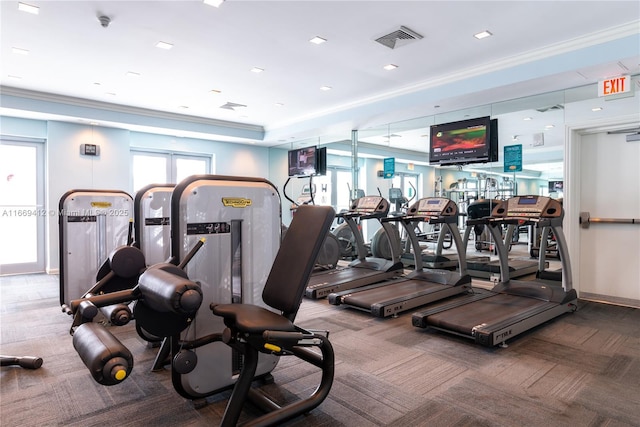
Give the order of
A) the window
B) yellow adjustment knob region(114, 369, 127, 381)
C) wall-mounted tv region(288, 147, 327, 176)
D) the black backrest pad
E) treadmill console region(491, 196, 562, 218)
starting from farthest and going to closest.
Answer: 1. the window
2. wall-mounted tv region(288, 147, 327, 176)
3. treadmill console region(491, 196, 562, 218)
4. the black backrest pad
5. yellow adjustment knob region(114, 369, 127, 381)

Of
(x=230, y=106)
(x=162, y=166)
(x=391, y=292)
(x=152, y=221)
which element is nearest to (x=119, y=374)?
(x=152, y=221)

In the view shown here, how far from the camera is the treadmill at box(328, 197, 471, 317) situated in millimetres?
4418

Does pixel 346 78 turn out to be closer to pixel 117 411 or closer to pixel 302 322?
pixel 302 322

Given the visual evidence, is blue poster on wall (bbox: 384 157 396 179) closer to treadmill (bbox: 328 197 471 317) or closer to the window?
treadmill (bbox: 328 197 471 317)

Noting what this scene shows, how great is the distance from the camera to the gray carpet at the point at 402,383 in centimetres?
226

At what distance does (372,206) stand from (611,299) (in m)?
3.26

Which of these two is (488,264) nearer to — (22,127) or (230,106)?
(230,106)

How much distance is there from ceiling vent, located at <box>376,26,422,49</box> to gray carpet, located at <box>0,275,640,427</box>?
3.08 metres

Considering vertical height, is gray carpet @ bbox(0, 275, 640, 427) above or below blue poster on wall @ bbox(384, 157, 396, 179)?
below

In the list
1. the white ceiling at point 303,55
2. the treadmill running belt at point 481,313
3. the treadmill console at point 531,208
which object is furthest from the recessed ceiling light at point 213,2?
the treadmill console at point 531,208

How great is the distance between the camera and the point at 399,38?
170 inches

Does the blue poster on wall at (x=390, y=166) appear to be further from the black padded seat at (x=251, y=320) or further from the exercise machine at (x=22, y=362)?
the exercise machine at (x=22, y=362)

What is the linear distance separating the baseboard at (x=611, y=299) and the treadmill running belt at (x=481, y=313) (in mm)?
1249

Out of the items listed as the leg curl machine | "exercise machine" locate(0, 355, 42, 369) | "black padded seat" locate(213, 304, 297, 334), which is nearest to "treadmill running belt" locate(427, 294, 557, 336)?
the leg curl machine
